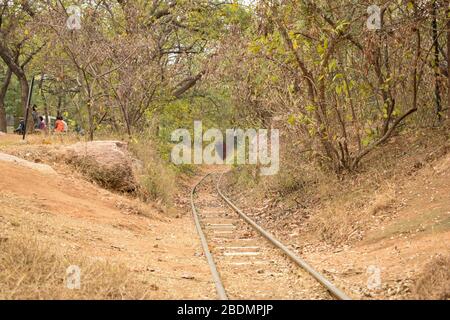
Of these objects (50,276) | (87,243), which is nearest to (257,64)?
(87,243)

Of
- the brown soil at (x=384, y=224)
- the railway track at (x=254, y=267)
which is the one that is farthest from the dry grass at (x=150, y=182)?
the brown soil at (x=384, y=224)

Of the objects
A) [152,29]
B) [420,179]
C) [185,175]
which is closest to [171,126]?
[185,175]

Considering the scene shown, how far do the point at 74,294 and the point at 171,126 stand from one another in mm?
24496

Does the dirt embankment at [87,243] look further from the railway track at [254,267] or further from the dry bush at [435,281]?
the dry bush at [435,281]

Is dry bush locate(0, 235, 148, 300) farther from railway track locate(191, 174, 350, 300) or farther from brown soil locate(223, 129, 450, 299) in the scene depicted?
brown soil locate(223, 129, 450, 299)

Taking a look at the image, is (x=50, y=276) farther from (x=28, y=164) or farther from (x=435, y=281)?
(x=28, y=164)

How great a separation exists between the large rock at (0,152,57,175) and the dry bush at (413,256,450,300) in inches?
394

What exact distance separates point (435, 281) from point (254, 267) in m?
3.26

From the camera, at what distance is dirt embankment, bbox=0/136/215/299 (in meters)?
6.43

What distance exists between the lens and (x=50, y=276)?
21.5 feet

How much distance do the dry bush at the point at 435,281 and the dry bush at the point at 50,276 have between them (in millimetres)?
3160

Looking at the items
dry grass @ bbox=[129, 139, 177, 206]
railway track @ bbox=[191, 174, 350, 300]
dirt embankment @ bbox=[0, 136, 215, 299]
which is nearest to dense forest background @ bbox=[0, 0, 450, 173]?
dry grass @ bbox=[129, 139, 177, 206]

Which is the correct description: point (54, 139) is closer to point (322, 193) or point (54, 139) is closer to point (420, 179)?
point (322, 193)

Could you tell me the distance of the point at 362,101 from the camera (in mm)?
14453
